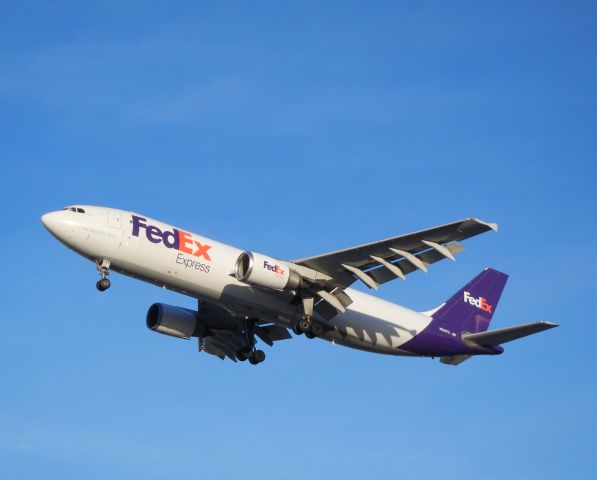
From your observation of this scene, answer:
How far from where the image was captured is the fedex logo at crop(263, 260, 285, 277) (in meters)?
40.9

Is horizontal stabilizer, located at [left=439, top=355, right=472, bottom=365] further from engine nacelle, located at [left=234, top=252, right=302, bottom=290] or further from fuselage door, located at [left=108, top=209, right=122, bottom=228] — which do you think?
fuselage door, located at [left=108, top=209, right=122, bottom=228]

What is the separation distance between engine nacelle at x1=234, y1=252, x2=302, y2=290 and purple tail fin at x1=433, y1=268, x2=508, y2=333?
893 cm

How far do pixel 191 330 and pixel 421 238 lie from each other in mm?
12994

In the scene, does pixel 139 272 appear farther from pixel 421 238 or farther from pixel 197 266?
pixel 421 238

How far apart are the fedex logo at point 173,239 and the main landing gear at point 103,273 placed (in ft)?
5.33

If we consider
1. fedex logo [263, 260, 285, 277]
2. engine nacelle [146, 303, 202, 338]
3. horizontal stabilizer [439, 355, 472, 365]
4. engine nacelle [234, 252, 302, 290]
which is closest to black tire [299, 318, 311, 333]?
engine nacelle [234, 252, 302, 290]

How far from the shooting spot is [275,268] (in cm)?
4116

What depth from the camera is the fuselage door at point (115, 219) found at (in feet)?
133

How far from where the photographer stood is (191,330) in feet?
157

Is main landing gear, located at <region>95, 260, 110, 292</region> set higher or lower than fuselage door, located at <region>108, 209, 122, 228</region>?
lower

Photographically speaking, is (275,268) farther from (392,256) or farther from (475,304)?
(475,304)

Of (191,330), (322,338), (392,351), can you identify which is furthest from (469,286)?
(191,330)

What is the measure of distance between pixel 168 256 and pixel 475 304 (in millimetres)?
16156

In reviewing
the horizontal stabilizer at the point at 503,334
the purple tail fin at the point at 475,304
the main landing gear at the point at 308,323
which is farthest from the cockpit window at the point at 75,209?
the horizontal stabilizer at the point at 503,334
